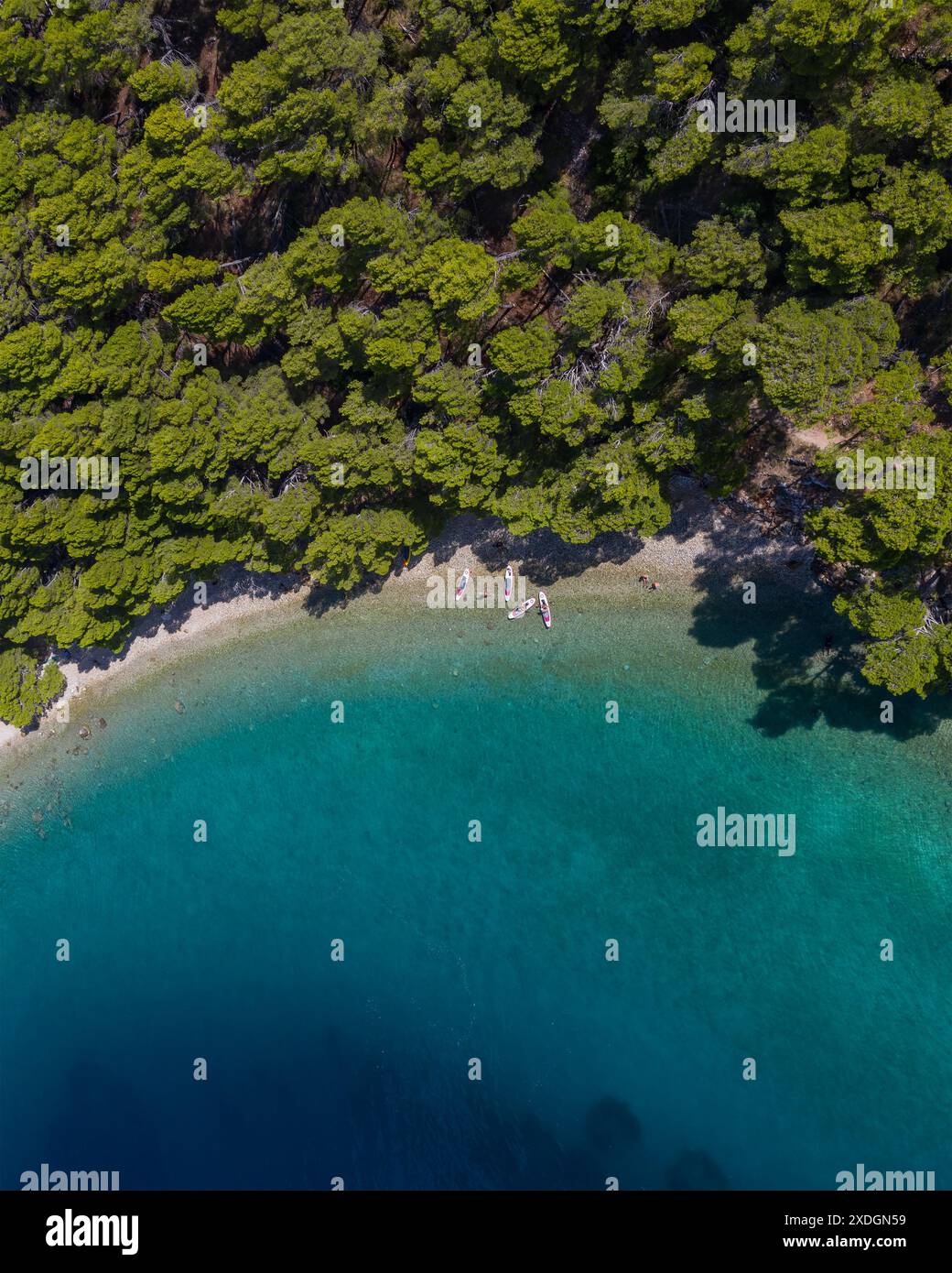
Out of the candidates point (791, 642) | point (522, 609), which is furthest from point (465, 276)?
point (791, 642)

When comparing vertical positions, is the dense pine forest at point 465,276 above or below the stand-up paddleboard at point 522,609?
above

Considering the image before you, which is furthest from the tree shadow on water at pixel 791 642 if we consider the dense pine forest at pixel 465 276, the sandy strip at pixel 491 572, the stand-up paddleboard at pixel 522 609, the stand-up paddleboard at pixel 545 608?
the stand-up paddleboard at pixel 522 609

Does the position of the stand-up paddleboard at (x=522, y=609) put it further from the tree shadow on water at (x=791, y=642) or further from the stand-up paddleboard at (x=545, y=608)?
the tree shadow on water at (x=791, y=642)

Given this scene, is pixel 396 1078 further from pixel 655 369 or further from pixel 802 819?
pixel 655 369

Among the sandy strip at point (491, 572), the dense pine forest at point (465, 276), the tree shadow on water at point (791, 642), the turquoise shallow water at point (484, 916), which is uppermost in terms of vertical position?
the dense pine forest at point (465, 276)

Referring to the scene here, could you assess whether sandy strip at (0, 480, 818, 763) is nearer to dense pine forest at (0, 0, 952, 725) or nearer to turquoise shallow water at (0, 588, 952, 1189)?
turquoise shallow water at (0, 588, 952, 1189)

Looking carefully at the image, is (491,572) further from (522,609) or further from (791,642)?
(791,642)
